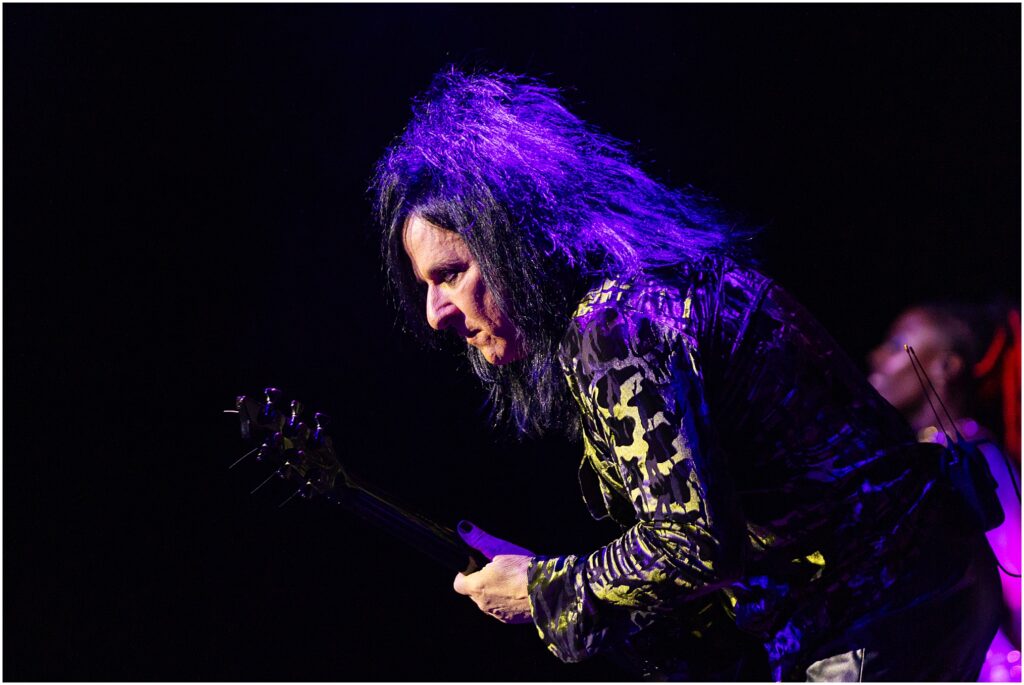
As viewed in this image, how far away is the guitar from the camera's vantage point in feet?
5.80

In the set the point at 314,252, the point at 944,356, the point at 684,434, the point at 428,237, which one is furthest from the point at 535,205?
the point at 944,356

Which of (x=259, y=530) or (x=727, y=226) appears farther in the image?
(x=259, y=530)

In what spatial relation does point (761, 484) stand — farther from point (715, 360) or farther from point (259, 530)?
point (259, 530)

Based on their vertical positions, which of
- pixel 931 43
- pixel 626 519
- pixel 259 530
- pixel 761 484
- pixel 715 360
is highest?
pixel 931 43

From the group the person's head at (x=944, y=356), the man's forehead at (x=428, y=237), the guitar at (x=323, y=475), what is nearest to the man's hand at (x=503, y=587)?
the guitar at (x=323, y=475)

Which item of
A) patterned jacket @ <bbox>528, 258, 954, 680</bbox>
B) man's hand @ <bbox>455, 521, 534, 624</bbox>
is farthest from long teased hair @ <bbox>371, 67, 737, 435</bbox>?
man's hand @ <bbox>455, 521, 534, 624</bbox>

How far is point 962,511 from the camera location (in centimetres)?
138

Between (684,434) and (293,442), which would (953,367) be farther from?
(293,442)

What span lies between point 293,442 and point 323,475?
0.10 m

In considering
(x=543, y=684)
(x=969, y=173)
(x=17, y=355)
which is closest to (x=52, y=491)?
(x=17, y=355)

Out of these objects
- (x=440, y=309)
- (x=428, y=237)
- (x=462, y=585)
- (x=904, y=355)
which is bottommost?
(x=462, y=585)

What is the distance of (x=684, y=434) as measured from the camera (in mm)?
1199

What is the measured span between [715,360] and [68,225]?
1.79 meters

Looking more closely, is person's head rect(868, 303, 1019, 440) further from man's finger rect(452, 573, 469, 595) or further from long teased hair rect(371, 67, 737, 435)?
man's finger rect(452, 573, 469, 595)
